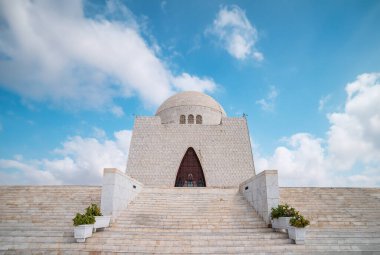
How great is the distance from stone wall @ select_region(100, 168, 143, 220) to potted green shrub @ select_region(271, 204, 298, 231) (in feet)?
18.0

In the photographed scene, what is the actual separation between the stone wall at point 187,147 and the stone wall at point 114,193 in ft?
25.4

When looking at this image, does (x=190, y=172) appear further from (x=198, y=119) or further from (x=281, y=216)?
(x=281, y=216)

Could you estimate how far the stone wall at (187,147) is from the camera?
18281mm

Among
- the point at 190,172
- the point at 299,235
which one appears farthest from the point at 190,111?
the point at 299,235

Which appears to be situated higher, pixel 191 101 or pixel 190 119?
pixel 191 101

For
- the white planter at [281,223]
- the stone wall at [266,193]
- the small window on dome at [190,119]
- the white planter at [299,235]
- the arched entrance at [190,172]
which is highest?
the small window on dome at [190,119]

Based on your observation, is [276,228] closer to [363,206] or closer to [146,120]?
Result: [363,206]

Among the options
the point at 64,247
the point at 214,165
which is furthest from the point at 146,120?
the point at 64,247

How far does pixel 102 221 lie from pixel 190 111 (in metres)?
14.9

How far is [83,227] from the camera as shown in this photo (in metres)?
7.18

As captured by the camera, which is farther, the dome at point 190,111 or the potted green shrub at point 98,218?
the dome at point 190,111

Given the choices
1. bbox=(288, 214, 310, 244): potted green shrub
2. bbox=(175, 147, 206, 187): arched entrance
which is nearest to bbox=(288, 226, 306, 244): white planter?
bbox=(288, 214, 310, 244): potted green shrub

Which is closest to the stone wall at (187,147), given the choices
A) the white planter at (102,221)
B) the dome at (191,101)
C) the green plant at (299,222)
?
the dome at (191,101)

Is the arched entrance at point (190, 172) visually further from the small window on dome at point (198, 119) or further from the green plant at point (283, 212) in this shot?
the green plant at point (283, 212)
